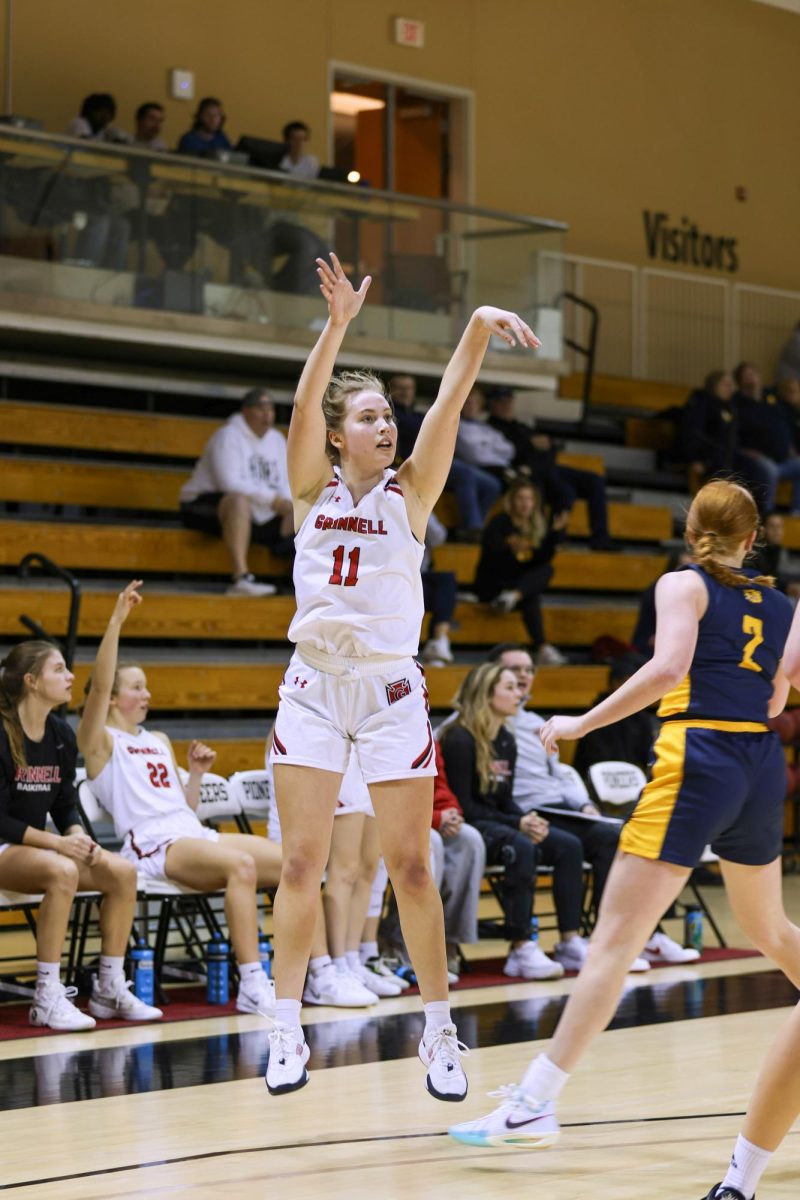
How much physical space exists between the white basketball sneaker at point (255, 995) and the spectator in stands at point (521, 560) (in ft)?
18.2

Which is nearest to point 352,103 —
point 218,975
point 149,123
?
point 149,123

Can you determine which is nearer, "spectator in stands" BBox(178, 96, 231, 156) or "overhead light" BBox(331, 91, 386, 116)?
"spectator in stands" BBox(178, 96, 231, 156)

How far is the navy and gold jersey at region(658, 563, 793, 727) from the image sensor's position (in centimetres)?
394

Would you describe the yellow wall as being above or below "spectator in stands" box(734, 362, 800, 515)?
above

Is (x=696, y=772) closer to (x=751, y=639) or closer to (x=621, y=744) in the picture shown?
(x=751, y=639)

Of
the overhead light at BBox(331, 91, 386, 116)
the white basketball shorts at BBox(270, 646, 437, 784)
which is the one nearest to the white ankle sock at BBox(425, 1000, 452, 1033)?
the white basketball shorts at BBox(270, 646, 437, 784)

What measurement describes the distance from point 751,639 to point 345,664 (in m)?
1.08

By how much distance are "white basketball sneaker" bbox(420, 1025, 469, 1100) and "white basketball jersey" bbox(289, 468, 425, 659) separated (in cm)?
102

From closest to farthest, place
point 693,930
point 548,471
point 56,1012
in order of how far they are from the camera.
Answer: point 56,1012 → point 693,930 → point 548,471

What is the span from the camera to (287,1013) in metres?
4.39

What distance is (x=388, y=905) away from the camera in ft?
26.4

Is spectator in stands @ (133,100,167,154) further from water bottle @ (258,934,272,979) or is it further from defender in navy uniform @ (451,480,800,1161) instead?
defender in navy uniform @ (451,480,800,1161)

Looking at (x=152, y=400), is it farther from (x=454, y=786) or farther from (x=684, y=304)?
(x=684, y=304)

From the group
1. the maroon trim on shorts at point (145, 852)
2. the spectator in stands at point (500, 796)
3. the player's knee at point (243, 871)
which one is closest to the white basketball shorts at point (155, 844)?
the maroon trim on shorts at point (145, 852)
